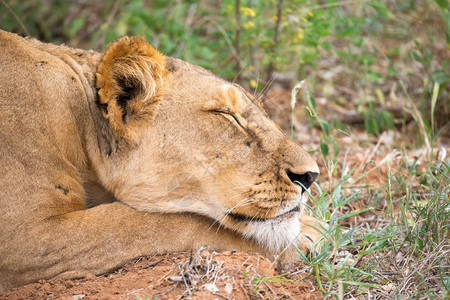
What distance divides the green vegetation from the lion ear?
112 centimetres

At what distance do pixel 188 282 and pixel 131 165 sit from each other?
0.92 m

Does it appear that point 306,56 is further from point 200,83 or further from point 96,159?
point 96,159

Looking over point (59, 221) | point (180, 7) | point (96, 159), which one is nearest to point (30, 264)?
point (59, 221)

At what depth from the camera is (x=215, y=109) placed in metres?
3.50

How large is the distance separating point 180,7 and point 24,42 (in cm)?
Answer: 350

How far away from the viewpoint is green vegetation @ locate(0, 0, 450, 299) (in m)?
3.17

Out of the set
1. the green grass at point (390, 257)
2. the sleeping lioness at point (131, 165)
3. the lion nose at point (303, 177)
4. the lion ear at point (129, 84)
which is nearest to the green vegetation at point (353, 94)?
the green grass at point (390, 257)

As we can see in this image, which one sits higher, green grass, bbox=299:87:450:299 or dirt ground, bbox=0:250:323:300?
dirt ground, bbox=0:250:323:300

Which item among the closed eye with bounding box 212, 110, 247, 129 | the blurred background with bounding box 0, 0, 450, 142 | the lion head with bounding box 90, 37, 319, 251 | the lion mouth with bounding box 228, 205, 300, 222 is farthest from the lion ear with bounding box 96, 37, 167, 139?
the blurred background with bounding box 0, 0, 450, 142

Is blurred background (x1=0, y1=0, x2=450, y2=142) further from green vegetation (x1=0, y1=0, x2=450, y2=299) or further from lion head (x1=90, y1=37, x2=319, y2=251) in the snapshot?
lion head (x1=90, y1=37, x2=319, y2=251)

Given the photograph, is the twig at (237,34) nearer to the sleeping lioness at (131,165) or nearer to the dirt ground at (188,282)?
the sleeping lioness at (131,165)

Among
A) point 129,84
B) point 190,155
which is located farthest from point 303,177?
point 129,84

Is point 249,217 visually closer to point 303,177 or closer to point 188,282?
point 303,177

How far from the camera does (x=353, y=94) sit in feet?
23.9
